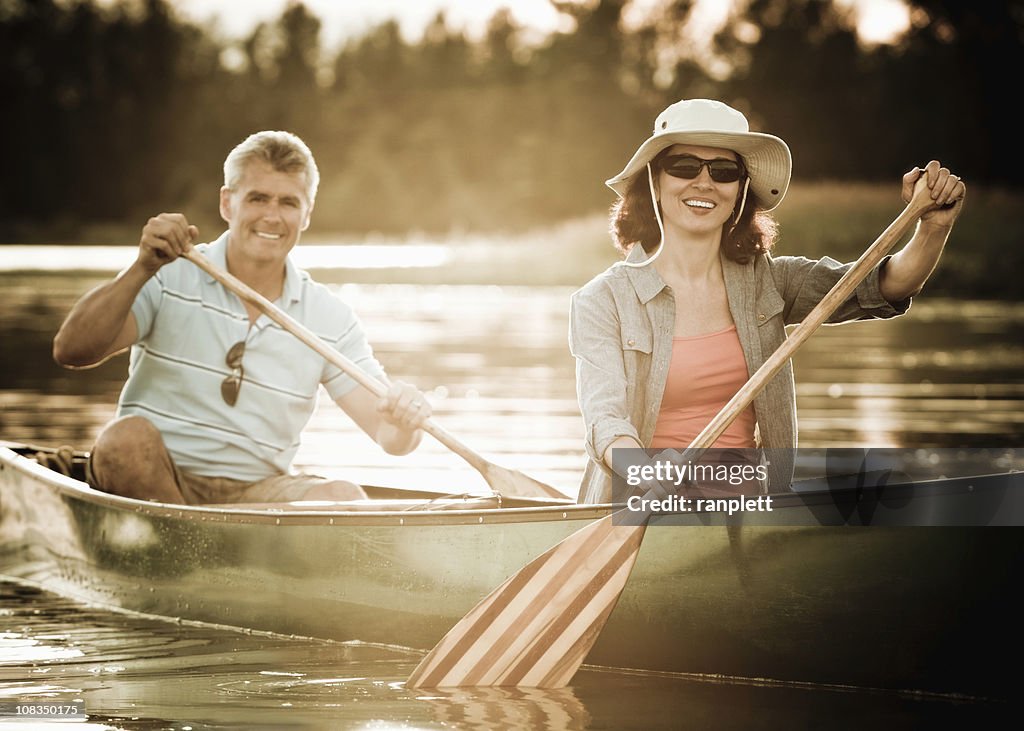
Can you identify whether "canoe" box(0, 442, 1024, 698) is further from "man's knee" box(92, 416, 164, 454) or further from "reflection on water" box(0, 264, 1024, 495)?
"reflection on water" box(0, 264, 1024, 495)

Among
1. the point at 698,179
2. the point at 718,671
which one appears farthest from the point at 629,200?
the point at 718,671

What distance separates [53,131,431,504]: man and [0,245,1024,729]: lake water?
49cm

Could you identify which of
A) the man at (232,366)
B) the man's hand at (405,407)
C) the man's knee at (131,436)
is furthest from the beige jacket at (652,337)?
the man's knee at (131,436)

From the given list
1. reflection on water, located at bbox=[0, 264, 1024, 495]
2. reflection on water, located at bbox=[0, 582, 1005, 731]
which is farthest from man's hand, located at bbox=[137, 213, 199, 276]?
reflection on water, located at bbox=[0, 264, 1024, 495]

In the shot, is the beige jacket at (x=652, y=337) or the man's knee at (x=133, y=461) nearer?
the beige jacket at (x=652, y=337)

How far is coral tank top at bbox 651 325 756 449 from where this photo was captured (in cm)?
391

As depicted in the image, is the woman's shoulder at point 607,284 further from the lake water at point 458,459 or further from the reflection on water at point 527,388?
the reflection on water at point 527,388

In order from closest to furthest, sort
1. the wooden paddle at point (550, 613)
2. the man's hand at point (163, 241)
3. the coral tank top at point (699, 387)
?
the wooden paddle at point (550, 613), the coral tank top at point (699, 387), the man's hand at point (163, 241)

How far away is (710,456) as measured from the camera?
151 inches

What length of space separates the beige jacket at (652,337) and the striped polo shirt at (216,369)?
3.65 feet

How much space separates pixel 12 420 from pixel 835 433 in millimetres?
4680

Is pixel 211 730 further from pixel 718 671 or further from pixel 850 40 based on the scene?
pixel 850 40

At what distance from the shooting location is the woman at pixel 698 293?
3.83m

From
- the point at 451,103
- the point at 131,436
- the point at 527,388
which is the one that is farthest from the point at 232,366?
the point at 451,103
